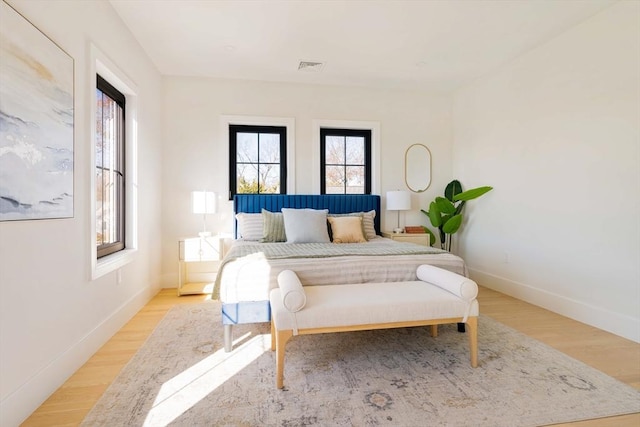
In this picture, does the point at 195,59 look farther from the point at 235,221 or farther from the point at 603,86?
the point at 603,86

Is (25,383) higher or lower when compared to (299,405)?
higher

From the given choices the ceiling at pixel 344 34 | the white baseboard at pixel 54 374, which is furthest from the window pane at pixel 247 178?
the white baseboard at pixel 54 374

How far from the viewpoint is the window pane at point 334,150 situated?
4.51m

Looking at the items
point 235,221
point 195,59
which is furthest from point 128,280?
point 195,59

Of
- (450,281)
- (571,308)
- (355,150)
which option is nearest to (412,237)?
(355,150)

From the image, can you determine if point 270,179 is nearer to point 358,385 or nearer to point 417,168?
point 417,168

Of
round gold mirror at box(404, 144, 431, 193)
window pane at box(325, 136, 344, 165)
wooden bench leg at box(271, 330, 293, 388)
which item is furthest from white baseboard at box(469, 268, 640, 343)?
wooden bench leg at box(271, 330, 293, 388)

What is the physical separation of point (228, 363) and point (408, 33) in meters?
3.30

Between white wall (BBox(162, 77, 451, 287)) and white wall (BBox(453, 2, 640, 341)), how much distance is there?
1065mm

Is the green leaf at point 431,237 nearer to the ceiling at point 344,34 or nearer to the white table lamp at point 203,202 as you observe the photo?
the ceiling at point 344,34

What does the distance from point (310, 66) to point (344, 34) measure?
2.59ft

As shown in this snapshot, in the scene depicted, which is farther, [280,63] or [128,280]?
[280,63]

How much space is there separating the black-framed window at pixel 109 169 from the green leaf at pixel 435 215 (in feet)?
12.4

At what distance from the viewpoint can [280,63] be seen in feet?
12.1
